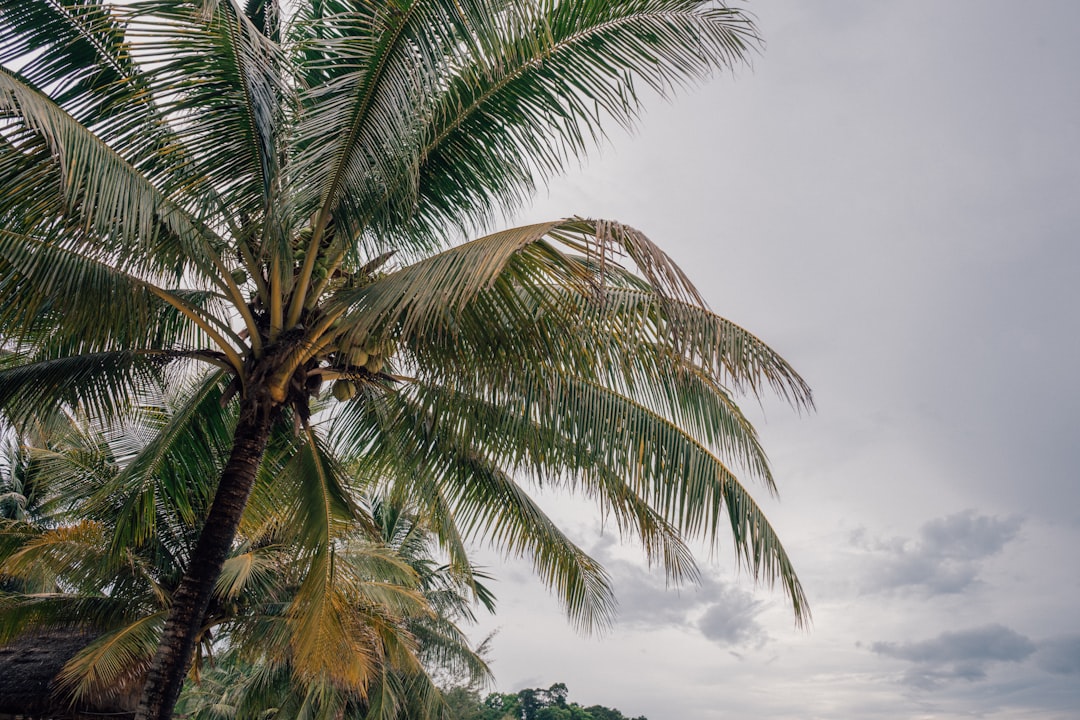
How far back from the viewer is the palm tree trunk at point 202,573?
15.2 feet

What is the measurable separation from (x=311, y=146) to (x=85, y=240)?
5.18 feet

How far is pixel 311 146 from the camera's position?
15.5ft

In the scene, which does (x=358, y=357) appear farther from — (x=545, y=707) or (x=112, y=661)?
(x=545, y=707)

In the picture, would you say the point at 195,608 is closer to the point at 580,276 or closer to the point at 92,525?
the point at 580,276

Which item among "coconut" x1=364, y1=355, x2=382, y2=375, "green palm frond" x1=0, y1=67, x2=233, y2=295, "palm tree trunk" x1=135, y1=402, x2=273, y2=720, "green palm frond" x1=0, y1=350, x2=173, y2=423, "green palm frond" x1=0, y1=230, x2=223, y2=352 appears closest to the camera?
"green palm frond" x1=0, y1=67, x2=233, y2=295

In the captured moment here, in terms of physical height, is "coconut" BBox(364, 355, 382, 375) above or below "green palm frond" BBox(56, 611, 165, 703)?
above

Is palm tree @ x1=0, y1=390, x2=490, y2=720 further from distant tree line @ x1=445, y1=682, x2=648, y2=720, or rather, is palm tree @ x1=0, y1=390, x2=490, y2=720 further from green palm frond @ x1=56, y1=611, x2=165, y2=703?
distant tree line @ x1=445, y1=682, x2=648, y2=720

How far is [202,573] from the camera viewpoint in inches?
195

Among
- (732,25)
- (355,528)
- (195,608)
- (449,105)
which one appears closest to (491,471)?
(355,528)

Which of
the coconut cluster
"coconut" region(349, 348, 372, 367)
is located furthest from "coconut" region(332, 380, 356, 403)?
"coconut" region(349, 348, 372, 367)

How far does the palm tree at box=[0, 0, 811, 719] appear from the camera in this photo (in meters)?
4.39

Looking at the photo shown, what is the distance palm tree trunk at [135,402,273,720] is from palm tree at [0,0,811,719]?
0.05 ft

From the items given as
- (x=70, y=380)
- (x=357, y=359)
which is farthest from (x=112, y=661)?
(x=357, y=359)

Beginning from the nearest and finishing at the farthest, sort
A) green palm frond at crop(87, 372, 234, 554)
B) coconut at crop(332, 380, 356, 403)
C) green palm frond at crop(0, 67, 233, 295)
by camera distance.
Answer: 1. green palm frond at crop(0, 67, 233, 295)
2. coconut at crop(332, 380, 356, 403)
3. green palm frond at crop(87, 372, 234, 554)
